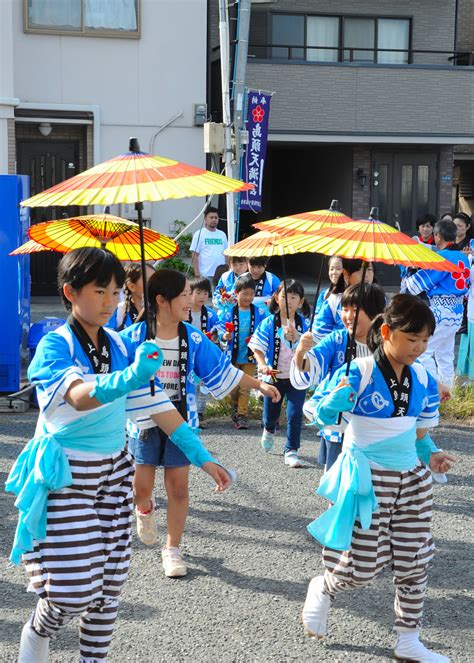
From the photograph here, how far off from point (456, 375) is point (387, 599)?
19.2 ft

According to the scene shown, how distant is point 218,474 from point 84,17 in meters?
14.1

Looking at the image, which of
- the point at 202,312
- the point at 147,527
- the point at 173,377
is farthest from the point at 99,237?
the point at 202,312

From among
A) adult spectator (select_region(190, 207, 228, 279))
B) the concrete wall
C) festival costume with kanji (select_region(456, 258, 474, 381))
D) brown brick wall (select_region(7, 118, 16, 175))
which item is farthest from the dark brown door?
festival costume with kanji (select_region(456, 258, 474, 381))

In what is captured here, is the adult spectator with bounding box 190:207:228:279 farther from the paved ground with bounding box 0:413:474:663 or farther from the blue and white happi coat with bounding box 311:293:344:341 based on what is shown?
the blue and white happi coat with bounding box 311:293:344:341

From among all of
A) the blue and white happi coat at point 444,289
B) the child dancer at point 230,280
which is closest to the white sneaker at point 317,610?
the blue and white happi coat at point 444,289

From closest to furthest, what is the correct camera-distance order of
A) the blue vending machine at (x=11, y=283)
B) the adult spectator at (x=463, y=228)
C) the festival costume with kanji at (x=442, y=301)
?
1. the festival costume with kanji at (x=442, y=301)
2. the blue vending machine at (x=11, y=283)
3. the adult spectator at (x=463, y=228)

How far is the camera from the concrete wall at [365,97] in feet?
57.8

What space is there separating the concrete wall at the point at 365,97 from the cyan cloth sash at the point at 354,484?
14.4m

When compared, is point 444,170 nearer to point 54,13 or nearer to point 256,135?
point 256,135

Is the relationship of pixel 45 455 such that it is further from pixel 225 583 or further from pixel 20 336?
pixel 20 336

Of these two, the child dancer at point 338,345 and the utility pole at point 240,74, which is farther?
the utility pole at point 240,74

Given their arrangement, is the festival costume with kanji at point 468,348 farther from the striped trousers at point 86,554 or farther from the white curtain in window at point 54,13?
the white curtain in window at point 54,13

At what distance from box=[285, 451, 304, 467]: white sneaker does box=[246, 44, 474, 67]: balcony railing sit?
1338cm

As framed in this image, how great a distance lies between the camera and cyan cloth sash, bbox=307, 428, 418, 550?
3717 millimetres
